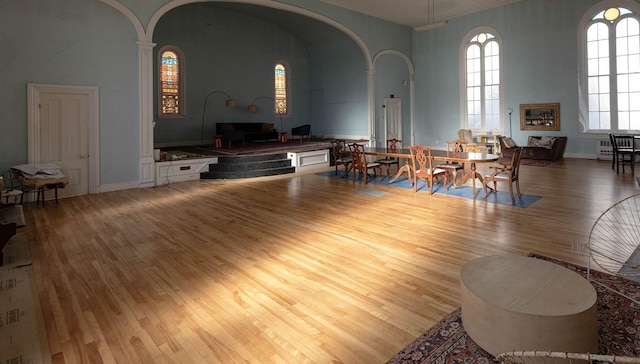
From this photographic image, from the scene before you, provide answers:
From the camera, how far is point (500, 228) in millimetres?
4898

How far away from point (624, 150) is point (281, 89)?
11354mm

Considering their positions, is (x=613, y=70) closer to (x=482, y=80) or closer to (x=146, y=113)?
(x=482, y=80)

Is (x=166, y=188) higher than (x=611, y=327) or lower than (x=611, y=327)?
higher

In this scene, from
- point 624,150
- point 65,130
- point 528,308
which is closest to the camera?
point 528,308

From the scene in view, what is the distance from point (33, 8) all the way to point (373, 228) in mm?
7201

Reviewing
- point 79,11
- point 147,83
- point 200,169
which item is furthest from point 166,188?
point 79,11

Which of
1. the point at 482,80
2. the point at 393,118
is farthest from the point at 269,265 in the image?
the point at 482,80

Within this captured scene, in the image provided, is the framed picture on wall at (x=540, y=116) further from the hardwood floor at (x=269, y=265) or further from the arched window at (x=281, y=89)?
the arched window at (x=281, y=89)

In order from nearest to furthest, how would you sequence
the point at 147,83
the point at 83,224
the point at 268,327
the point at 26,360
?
the point at 26,360 → the point at 268,327 → the point at 83,224 → the point at 147,83

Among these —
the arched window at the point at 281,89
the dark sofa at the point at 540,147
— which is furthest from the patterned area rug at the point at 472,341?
the arched window at the point at 281,89

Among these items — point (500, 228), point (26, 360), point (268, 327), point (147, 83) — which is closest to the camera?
point (26, 360)

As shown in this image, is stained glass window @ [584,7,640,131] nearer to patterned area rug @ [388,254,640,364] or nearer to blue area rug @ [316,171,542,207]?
blue area rug @ [316,171,542,207]

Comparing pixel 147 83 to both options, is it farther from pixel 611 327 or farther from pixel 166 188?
pixel 611 327

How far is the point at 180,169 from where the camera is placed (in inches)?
363
